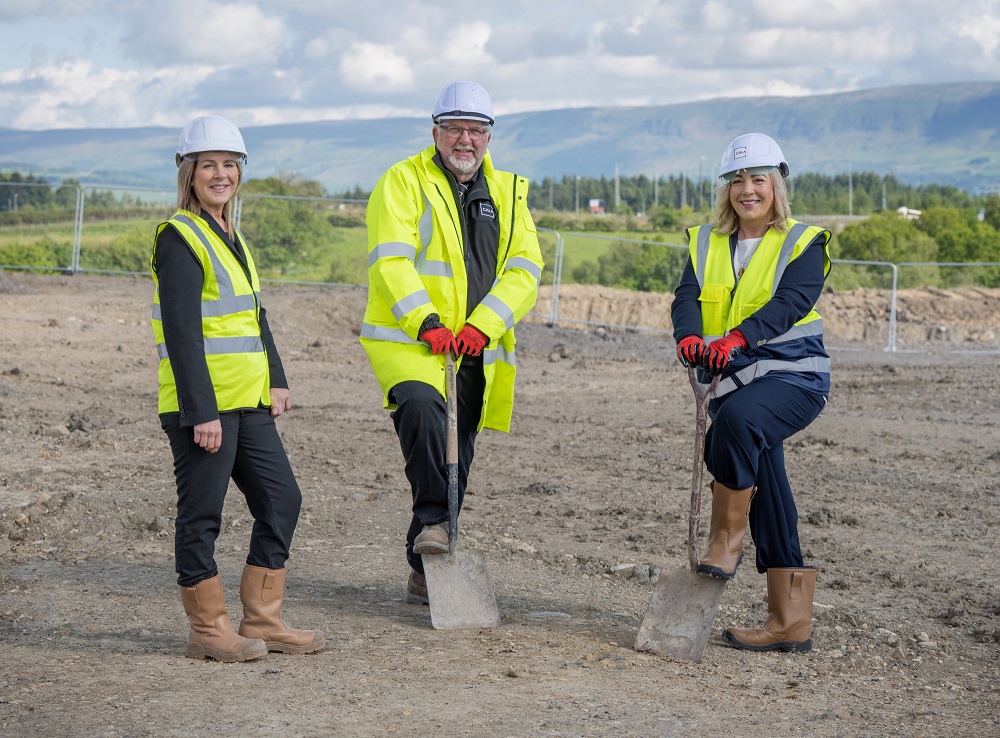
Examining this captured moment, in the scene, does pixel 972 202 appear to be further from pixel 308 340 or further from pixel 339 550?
pixel 339 550

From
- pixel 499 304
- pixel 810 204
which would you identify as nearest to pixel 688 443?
pixel 499 304

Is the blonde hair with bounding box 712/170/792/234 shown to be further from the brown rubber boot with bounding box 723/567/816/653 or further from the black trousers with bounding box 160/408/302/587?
the black trousers with bounding box 160/408/302/587

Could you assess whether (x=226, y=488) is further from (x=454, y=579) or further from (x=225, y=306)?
(x=454, y=579)

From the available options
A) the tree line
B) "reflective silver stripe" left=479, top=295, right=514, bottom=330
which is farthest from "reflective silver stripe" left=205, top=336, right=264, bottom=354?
the tree line

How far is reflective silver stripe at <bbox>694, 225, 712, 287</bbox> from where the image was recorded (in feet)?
17.0

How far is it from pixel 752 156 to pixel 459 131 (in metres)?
1.26

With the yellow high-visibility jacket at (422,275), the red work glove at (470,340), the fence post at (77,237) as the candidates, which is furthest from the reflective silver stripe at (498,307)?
the fence post at (77,237)

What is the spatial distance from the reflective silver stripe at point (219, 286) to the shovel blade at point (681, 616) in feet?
6.85

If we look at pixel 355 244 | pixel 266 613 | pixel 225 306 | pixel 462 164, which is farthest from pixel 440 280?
pixel 355 244

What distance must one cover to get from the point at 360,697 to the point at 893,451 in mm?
6978

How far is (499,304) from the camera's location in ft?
17.4

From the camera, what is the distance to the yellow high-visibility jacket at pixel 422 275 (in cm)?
518

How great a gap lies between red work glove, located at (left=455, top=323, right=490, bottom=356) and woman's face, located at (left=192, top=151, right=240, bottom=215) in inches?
45.9

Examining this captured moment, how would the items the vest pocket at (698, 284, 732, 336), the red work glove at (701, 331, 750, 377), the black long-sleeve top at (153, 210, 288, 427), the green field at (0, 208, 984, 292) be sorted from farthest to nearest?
1. the green field at (0, 208, 984, 292)
2. the vest pocket at (698, 284, 732, 336)
3. the red work glove at (701, 331, 750, 377)
4. the black long-sleeve top at (153, 210, 288, 427)
